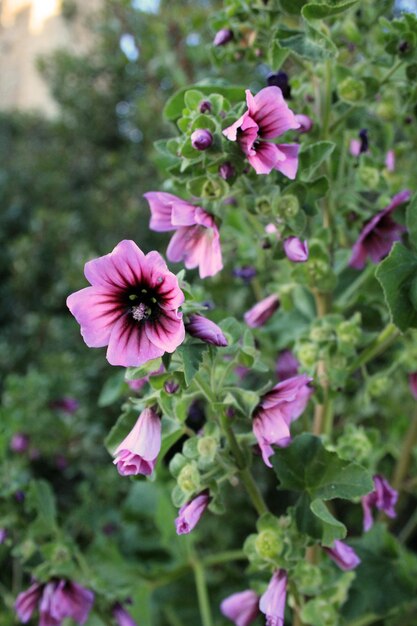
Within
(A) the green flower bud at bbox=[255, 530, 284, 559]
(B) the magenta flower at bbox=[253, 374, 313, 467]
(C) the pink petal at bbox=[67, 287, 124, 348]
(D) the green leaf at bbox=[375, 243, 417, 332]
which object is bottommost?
(A) the green flower bud at bbox=[255, 530, 284, 559]

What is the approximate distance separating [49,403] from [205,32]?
3.85 feet

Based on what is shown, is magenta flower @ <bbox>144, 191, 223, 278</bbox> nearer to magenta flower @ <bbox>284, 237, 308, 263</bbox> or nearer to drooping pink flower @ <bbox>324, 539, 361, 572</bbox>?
magenta flower @ <bbox>284, 237, 308, 263</bbox>

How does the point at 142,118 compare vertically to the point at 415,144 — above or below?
below

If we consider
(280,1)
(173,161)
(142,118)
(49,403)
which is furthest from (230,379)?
(142,118)

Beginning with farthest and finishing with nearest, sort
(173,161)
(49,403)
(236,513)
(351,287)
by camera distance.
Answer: (49,403), (236,513), (351,287), (173,161)

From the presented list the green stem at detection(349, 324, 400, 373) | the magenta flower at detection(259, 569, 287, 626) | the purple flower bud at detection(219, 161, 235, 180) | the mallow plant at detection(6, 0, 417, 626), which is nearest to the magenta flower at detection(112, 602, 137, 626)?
the mallow plant at detection(6, 0, 417, 626)

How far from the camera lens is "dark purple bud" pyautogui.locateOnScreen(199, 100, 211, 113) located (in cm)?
51

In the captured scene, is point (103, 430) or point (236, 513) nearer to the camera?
point (236, 513)

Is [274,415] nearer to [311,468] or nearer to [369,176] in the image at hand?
[311,468]

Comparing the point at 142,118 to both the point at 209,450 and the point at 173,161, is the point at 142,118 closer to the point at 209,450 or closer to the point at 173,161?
the point at 173,161

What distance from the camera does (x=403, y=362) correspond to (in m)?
0.69

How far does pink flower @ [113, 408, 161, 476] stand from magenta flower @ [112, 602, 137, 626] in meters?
0.31

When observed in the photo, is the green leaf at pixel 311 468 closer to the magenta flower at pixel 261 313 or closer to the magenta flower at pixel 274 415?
the magenta flower at pixel 274 415

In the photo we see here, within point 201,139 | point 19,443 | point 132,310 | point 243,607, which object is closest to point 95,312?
point 132,310
